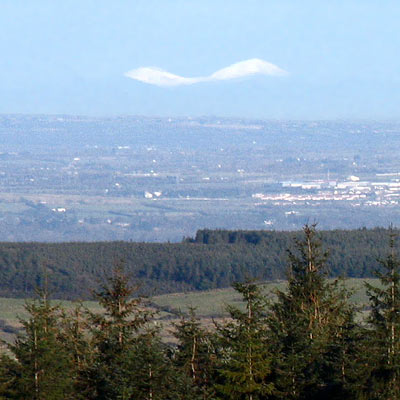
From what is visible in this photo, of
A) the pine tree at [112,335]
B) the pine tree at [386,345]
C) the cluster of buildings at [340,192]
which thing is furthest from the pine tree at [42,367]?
the cluster of buildings at [340,192]

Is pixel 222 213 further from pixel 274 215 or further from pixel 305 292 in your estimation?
pixel 305 292

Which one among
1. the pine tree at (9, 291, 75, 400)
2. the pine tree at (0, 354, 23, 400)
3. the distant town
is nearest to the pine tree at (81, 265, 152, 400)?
the pine tree at (9, 291, 75, 400)

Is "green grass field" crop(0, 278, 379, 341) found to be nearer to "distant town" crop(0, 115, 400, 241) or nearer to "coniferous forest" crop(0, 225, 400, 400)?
"coniferous forest" crop(0, 225, 400, 400)

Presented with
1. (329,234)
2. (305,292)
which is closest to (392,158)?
(329,234)

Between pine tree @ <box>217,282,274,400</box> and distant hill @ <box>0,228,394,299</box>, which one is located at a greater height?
pine tree @ <box>217,282,274,400</box>

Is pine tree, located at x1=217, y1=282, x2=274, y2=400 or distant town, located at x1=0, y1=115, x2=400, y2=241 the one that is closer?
pine tree, located at x1=217, y1=282, x2=274, y2=400

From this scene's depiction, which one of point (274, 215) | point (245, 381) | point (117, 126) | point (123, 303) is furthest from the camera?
point (117, 126)

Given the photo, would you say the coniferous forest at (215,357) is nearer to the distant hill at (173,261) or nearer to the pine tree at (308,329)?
the pine tree at (308,329)
